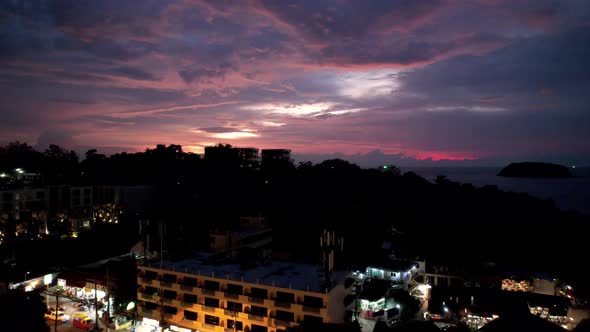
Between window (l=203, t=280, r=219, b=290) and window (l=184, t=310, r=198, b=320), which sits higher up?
window (l=203, t=280, r=219, b=290)

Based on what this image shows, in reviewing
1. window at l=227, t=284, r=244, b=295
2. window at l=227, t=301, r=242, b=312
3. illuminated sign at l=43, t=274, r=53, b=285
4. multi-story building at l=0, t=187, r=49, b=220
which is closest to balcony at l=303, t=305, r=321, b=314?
window at l=227, t=284, r=244, b=295

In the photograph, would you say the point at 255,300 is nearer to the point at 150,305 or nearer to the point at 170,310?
the point at 170,310

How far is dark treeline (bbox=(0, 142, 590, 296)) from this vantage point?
53.0 metres

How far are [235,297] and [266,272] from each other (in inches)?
106

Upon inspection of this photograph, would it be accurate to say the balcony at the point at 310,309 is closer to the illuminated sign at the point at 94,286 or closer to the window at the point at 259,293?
the window at the point at 259,293

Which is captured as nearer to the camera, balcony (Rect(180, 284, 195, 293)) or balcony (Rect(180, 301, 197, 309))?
balcony (Rect(180, 301, 197, 309))

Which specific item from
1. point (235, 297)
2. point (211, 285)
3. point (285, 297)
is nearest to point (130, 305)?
point (211, 285)

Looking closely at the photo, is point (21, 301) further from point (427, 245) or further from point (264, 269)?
point (427, 245)

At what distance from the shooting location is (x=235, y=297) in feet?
78.5

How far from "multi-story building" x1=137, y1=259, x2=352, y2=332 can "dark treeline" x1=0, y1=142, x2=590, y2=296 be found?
12889 millimetres

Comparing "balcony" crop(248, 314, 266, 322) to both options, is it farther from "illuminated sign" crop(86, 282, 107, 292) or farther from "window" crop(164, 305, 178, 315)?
"illuminated sign" crop(86, 282, 107, 292)

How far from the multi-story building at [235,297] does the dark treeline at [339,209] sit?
1289 cm

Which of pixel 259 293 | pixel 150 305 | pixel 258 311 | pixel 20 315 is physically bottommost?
pixel 150 305

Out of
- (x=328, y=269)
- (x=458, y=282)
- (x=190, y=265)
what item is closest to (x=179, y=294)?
(x=190, y=265)
